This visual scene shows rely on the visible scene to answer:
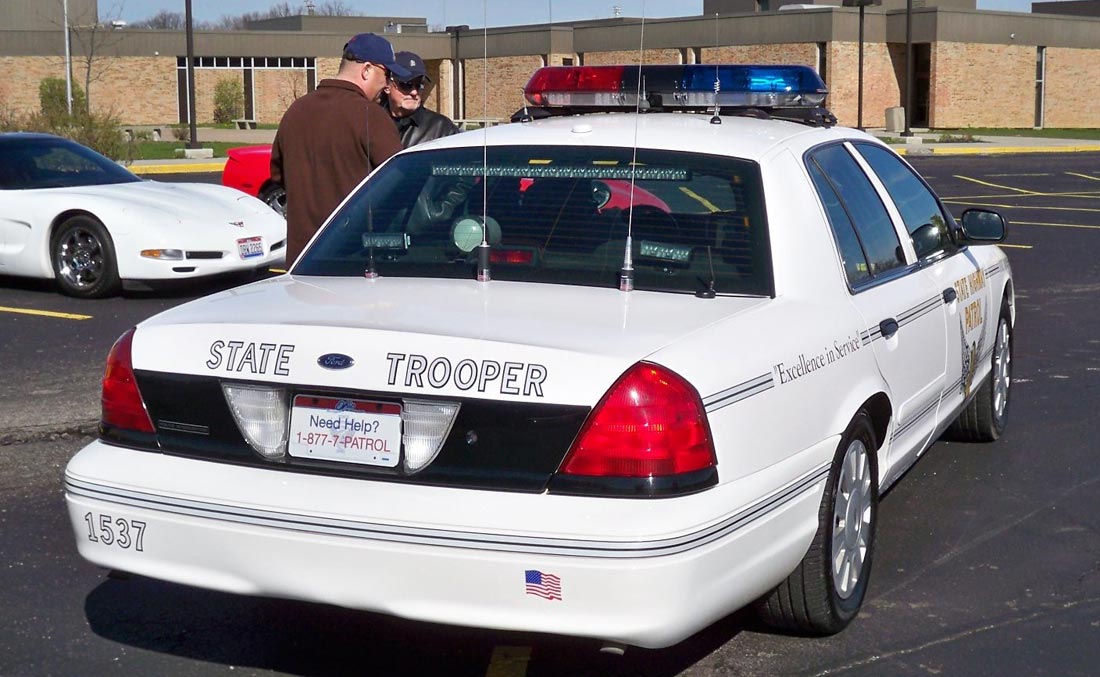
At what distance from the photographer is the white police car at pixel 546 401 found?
3.38 metres

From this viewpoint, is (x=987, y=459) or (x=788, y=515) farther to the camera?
(x=987, y=459)

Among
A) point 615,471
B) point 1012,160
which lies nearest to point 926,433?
point 615,471

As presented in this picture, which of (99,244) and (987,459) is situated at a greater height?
(99,244)

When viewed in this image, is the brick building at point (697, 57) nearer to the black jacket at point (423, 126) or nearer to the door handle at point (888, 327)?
the black jacket at point (423, 126)

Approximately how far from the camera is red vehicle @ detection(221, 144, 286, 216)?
1545 cm

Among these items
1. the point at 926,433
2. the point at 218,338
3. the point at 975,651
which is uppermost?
the point at 218,338

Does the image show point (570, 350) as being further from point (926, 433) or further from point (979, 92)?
point (979, 92)

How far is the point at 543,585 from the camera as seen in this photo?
3.32 metres

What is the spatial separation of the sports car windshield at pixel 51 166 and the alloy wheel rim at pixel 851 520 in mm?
8878

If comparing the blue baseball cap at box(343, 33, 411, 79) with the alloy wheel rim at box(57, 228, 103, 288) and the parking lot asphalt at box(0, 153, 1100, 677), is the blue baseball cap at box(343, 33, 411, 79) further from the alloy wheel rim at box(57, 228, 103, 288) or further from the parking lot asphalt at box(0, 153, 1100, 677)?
the alloy wheel rim at box(57, 228, 103, 288)

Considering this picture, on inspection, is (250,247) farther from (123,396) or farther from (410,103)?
(123,396)

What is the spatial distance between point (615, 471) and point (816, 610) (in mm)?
1101

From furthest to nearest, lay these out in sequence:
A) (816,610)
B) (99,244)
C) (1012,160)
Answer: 1. (1012,160)
2. (99,244)
3. (816,610)

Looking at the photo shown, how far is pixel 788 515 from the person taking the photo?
3.79 m
